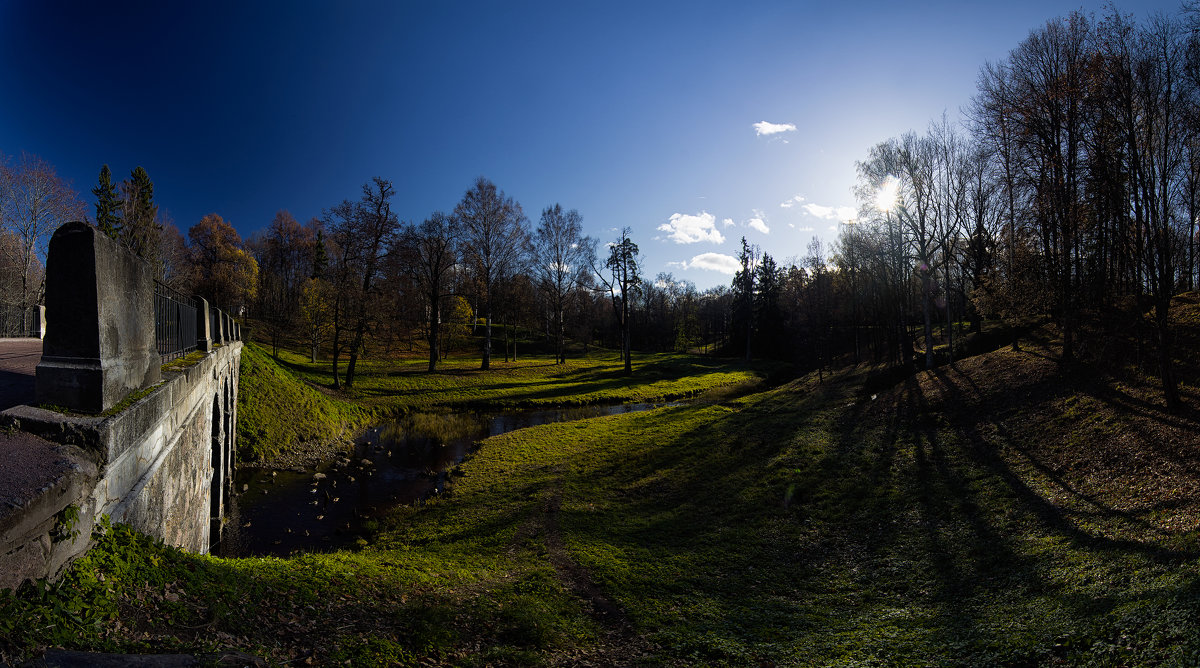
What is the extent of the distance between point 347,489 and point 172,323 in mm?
8451

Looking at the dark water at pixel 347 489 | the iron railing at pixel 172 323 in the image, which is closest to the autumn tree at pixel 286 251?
the dark water at pixel 347 489

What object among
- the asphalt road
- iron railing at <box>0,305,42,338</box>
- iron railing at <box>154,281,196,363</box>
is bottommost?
the asphalt road

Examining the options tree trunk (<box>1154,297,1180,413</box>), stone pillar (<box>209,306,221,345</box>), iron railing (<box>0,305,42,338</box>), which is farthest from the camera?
iron railing (<box>0,305,42,338</box>)

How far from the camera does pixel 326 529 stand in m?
12.0

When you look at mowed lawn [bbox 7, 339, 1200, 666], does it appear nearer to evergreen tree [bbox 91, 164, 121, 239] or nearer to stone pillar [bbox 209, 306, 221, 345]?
stone pillar [bbox 209, 306, 221, 345]

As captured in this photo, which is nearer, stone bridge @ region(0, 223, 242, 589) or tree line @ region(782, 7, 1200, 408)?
stone bridge @ region(0, 223, 242, 589)

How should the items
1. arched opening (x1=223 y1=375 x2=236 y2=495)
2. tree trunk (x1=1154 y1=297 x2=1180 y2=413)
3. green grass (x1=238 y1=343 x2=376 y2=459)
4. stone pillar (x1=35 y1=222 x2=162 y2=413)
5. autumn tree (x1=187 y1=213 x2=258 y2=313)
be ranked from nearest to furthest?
stone pillar (x1=35 y1=222 x2=162 y2=413)
tree trunk (x1=1154 y1=297 x2=1180 y2=413)
arched opening (x1=223 y1=375 x2=236 y2=495)
green grass (x1=238 y1=343 x2=376 y2=459)
autumn tree (x1=187 y1=213 x2=258 y2=313)

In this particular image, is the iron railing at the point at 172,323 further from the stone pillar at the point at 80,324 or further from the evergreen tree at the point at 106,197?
the evergreen tree at the point at 106,197

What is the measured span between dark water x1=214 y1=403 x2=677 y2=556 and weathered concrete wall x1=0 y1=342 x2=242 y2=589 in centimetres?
361

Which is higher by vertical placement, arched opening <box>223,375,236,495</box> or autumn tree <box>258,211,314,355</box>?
autumn tree <box>258,211,314,355</box>

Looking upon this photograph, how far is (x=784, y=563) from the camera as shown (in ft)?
30.5

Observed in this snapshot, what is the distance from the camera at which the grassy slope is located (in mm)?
4723

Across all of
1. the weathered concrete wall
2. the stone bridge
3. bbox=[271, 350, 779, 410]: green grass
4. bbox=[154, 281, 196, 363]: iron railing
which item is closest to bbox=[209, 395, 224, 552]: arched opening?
bbox=[154, 281, 196, 363]: iron railing

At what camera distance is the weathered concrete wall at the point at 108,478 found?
2.79 m
